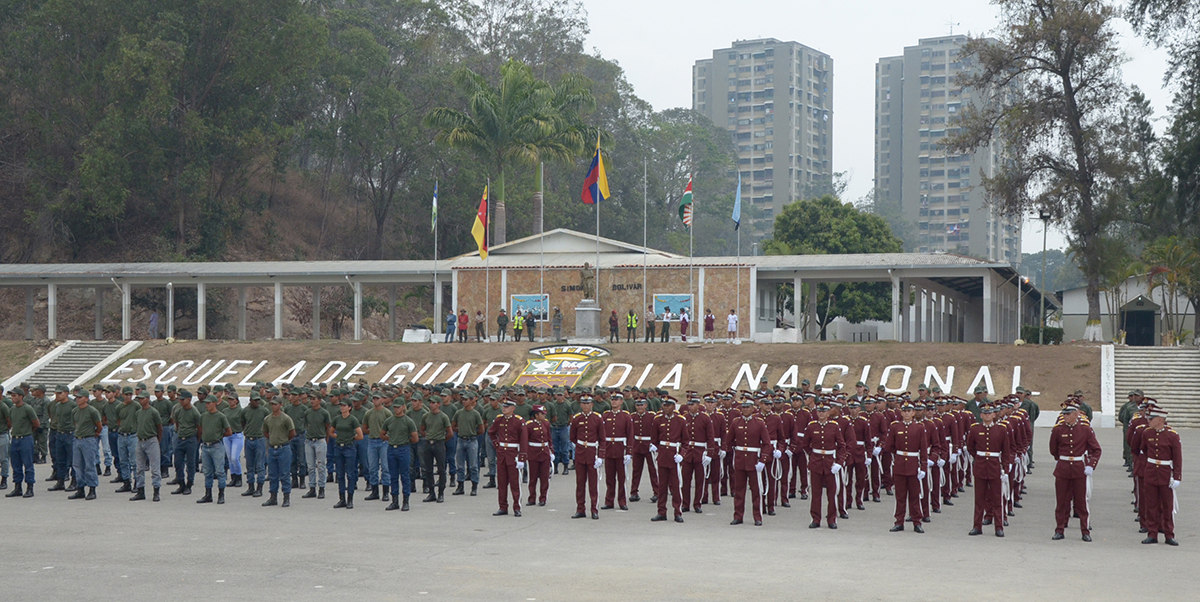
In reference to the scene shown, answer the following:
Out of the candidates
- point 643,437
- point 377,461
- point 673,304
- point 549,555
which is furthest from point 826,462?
point 673,304

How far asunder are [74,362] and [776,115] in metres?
123

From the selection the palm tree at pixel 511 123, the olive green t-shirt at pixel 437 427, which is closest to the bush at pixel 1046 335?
the palm tree at pixel 511 123

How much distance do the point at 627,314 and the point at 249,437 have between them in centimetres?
2663

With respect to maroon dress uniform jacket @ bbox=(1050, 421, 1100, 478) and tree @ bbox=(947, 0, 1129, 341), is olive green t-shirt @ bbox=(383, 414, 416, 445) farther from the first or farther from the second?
tree @ bbox=(947, 0, 1129, 341)

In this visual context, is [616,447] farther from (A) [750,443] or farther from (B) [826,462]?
(B) [826,462]

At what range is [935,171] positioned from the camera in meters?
150

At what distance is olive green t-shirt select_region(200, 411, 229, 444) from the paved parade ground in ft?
3.62

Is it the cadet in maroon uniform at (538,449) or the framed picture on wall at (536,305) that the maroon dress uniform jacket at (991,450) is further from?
the framed picture on wall at (536,305)

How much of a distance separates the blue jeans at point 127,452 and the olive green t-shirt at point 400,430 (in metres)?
5.15

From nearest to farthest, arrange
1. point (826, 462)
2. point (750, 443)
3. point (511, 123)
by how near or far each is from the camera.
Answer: point (826, 462) → point (750, 443) → point (511, 123)

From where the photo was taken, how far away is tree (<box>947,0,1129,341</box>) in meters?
45.0

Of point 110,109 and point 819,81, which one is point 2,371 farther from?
point 819,81

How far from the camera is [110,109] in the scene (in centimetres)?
5391

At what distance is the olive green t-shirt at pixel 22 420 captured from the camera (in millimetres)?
17969
